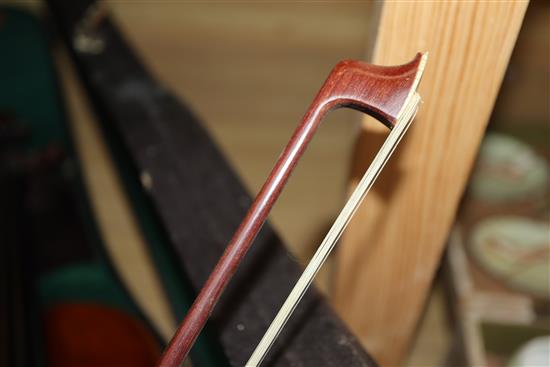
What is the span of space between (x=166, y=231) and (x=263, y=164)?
877 millimetres

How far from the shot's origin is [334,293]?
675mm

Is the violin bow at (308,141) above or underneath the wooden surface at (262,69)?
above

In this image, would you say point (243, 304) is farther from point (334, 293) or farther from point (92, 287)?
point (92, 287)

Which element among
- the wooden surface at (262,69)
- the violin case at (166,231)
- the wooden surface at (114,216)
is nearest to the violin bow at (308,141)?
the violin case at (166,231)

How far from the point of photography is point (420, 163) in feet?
1.67

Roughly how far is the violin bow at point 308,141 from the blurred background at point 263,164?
0.13 m

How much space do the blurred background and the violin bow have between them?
0.42 feet

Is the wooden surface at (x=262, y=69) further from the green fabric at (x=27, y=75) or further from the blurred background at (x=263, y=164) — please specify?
the green fabric at (x=27, y=75)

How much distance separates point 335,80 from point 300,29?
1099mm

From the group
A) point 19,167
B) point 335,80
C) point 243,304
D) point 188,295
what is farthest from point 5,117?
point 335,80

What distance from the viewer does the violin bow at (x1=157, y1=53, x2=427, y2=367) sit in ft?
1.07

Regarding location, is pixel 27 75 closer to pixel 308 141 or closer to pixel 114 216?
pixel 114 216

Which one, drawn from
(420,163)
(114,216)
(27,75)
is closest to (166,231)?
(420,163)

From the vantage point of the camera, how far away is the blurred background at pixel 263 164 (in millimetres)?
826
